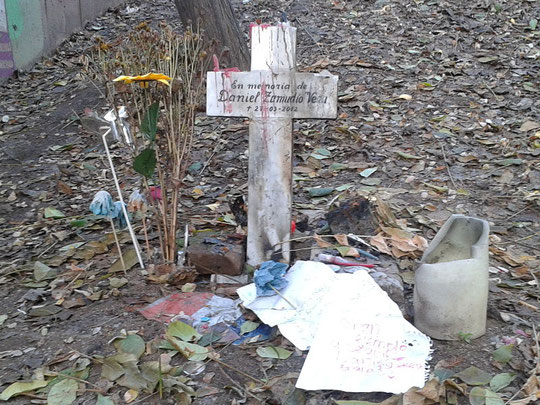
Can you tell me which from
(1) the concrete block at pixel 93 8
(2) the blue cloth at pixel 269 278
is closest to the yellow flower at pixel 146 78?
(2) the blue cloth at pixel 269 278

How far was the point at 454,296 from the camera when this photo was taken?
2.70 m

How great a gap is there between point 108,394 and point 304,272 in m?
1.10

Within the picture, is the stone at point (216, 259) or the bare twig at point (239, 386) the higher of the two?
the stone at point (216, 259)

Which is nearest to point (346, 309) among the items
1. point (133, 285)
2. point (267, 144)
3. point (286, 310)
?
point (286, 310)

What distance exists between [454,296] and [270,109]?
1380mm

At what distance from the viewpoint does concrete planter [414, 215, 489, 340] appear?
2.69 m

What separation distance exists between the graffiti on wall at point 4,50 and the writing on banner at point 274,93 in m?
5.14

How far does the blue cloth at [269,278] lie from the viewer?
9.80 feet

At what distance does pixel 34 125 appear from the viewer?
20.7 ft

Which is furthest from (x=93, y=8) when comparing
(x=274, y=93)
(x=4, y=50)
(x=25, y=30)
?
(x=274, y=93)

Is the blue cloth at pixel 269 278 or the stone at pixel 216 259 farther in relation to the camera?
the stone at pixel 216 259

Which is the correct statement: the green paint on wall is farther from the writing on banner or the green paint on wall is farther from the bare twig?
the bare twig

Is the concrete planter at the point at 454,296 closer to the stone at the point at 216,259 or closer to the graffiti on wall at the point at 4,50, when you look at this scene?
the stone at the point at 216,259

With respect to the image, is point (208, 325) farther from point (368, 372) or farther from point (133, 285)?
point (368, 372)
